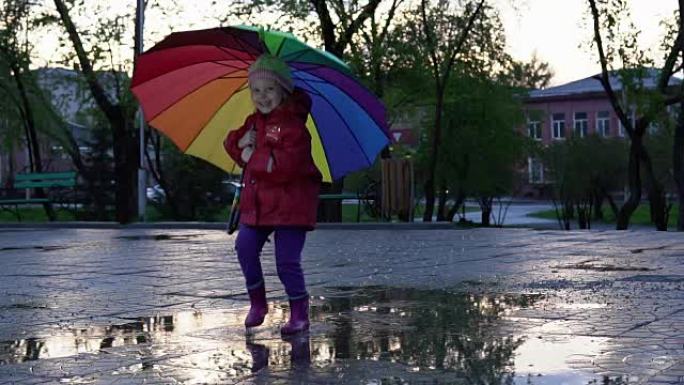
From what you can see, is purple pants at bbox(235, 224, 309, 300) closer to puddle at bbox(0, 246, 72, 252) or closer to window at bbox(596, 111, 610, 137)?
puddle at bbox(0, 246, 72, 252)

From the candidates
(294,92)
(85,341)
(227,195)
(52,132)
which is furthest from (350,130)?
(52,132)

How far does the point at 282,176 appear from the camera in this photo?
237 inches

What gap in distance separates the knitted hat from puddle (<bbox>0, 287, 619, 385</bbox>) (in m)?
1.49

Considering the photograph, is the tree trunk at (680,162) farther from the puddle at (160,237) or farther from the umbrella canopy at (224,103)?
the umbrella canopy at (224,103)

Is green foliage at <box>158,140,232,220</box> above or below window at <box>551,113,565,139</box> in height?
below

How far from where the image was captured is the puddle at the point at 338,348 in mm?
4848

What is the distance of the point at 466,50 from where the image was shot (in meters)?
30.8

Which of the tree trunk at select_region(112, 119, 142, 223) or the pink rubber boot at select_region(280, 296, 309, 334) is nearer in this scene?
the pink rubber boot at select_region(280, 296, 309, 334)

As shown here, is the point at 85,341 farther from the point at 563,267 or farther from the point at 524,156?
the point at 524,156

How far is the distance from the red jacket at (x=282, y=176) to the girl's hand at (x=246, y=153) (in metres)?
0.06

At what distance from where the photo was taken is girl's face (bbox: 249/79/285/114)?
20.2 feet

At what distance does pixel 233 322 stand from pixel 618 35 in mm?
22981

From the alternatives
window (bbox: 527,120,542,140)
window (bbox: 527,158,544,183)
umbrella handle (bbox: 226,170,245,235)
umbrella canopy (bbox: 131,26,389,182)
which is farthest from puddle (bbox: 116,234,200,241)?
window (bbox: 527,158,544,183)

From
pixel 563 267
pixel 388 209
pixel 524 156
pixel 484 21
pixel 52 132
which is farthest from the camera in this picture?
pixel 524 156
